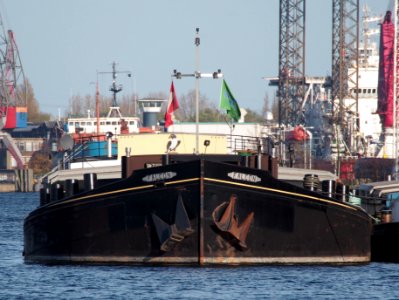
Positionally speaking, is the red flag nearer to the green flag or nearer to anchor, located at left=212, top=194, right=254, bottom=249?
the green flag

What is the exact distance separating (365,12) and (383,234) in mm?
138774

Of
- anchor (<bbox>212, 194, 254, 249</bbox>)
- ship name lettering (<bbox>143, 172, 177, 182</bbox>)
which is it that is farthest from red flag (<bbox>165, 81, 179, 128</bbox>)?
anchor (<bbox>212, 194, 254, 249</bbox>)

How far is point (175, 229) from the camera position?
36750mm

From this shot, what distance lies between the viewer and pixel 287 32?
166875 millimetres

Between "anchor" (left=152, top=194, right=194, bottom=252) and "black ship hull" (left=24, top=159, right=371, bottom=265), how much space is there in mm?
28

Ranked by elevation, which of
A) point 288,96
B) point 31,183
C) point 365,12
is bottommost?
point 31,183

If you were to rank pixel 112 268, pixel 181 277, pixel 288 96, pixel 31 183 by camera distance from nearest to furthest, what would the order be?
pixel 181 277 → pixel 112 268 → pixel 31 183 → pixel 288 96

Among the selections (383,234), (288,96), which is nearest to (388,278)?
(383,234)

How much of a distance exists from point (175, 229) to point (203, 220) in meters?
0.82

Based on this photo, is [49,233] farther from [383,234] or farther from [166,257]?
[383,234]

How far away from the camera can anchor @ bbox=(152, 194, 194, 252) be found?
3672 cm

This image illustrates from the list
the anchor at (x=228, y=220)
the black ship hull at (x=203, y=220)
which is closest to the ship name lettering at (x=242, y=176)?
the black ship hull at (x=203, y=220)

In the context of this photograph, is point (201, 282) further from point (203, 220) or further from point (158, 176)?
point (158, 176)

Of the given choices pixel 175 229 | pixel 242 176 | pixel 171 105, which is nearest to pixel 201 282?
pixel 175 229
